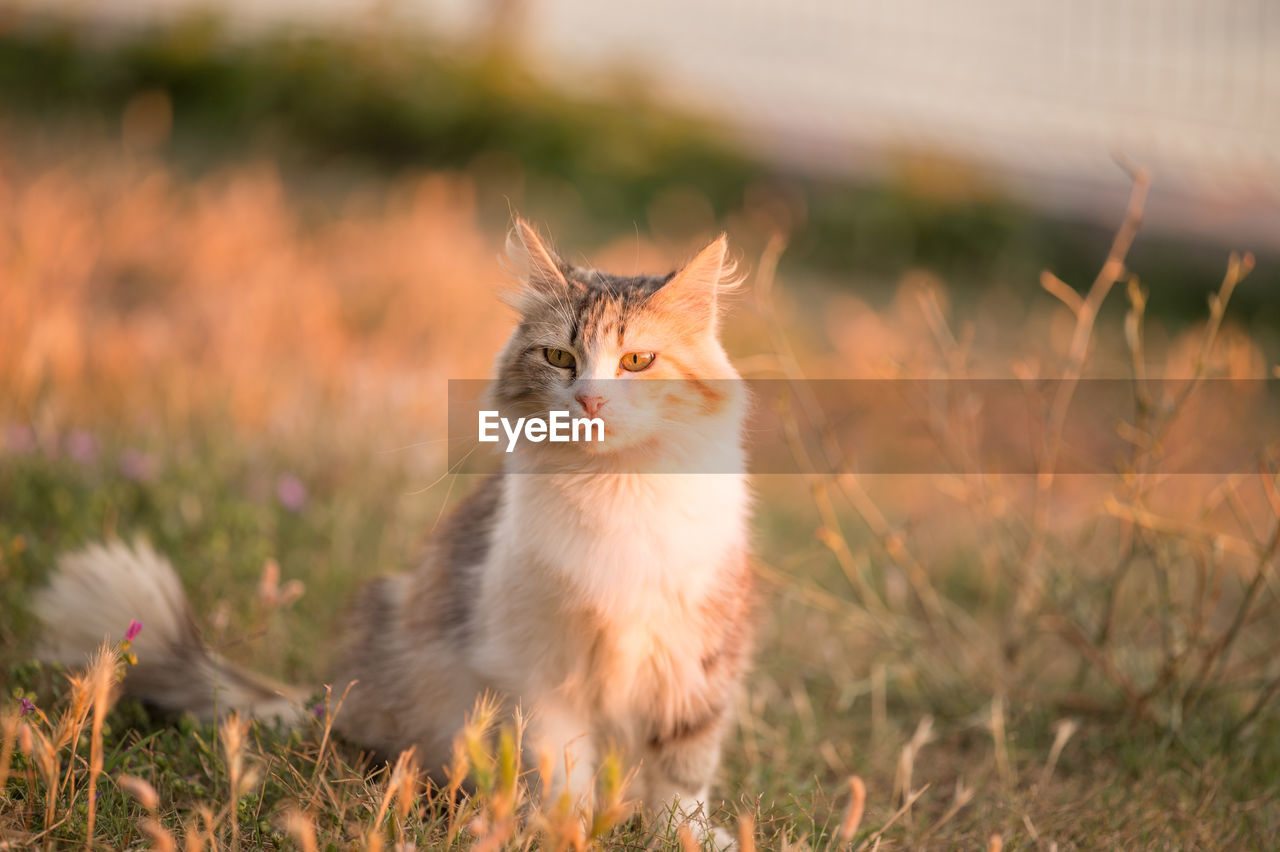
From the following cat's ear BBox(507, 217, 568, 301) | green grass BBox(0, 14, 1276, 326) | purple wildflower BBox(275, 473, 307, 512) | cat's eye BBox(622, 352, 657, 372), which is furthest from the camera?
green grass BBox(0, 14, 1276, 326)

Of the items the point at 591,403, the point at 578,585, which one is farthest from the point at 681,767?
the point at 591,403

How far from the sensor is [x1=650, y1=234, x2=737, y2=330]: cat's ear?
2.01 meters

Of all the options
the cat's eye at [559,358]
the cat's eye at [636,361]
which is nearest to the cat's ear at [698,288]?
the cat's eye at [636,361]

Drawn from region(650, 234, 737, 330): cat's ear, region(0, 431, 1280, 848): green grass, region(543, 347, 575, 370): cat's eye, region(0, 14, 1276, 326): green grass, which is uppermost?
region(0, 14, 1276, 326): green grass

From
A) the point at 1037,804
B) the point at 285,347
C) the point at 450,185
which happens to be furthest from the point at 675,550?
the point at 450,185

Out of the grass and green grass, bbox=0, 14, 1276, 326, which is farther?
green grass, bbox=0, 14, 1276, 326

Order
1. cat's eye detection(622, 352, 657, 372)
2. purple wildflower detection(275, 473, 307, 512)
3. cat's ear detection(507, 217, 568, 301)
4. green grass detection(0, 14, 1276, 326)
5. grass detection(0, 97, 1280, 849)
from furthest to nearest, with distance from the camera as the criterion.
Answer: green grass detection(0, 14, 1276, 326) → purple wildflower detection(275, 473, 307, 512) → cat's ear detection(507, 217, 568, 301) → cat's eye detection(622, 352, 657, 372) → grass detection(0, 97, 1280, 849)

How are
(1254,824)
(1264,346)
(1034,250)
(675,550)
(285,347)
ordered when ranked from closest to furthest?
1. (675,550)
2. (1254,824)
3. (285,347)
4. (1264,346)
5. (1034,250)

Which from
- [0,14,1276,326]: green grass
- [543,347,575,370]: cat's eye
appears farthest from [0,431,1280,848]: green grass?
[0,14,1276,326]: green grass

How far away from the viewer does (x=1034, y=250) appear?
8.84 metres

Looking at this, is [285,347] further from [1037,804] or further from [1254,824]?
[1254,824]

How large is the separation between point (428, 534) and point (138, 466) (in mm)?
1379

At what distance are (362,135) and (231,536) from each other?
6748 mm

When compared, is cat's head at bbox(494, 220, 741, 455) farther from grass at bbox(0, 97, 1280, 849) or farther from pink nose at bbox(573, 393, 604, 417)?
grass at bbox(0, 97, 1280, 849)
